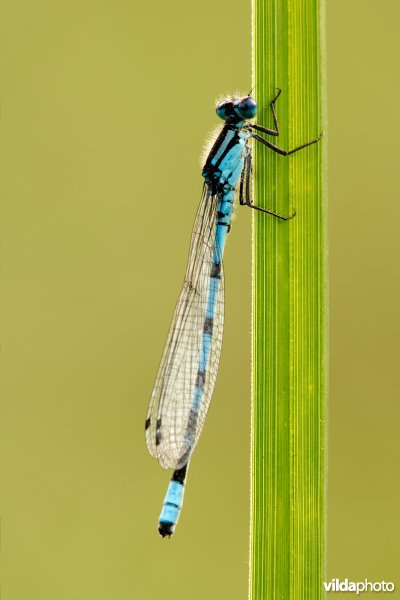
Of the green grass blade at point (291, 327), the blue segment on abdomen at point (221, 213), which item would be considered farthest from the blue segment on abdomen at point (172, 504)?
the green grass blade at point (291, 327)

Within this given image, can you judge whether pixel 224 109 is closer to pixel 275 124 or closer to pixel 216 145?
pixel 216 145

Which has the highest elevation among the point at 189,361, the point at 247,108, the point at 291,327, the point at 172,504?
the point at 247,108

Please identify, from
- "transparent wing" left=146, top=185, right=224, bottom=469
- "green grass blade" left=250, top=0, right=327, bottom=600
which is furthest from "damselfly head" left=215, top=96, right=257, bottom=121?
"green grass blade" left=250, top=0, right=327, bottom=600

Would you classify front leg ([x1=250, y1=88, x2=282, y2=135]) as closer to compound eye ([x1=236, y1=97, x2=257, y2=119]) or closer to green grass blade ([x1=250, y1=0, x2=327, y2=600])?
green grass blade ([x1=250, y1=0, x2=327, y2=600])

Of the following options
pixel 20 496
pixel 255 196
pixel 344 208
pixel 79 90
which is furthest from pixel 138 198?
pixel 255 196

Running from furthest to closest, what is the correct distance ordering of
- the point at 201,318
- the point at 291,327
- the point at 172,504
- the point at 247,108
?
1. the point at 201,318
2. the point at 247,108
3. the point at 172,504
4. the point at 291,327

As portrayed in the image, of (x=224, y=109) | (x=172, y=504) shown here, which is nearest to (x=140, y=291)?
(x=224, y=109)
